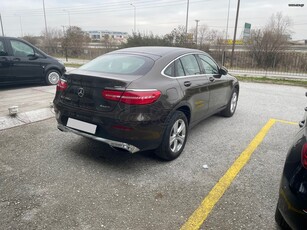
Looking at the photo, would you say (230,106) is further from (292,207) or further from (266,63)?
(266,63)

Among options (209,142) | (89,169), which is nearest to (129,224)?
(89,169)

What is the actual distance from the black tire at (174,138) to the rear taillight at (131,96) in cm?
54

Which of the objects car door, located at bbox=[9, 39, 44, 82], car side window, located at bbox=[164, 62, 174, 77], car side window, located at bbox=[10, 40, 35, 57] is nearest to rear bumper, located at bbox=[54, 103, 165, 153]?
car side window, located at bbox=[164, 62, 174, 77]

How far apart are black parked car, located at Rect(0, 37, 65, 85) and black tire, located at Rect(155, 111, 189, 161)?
648cm

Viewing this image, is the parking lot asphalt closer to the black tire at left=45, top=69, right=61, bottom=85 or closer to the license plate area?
the license plate area

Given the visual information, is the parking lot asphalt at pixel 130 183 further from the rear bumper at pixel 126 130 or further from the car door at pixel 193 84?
the car door at pixel 193 84

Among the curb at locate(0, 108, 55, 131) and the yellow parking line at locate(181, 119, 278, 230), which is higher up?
the curb at locate(0, 108, 55, 131)

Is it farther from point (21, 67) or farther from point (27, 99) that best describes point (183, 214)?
point (21, 67)

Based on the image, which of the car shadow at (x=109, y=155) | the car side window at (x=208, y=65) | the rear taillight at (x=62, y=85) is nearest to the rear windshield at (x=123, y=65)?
the rear taillight at (x=62, y=85)

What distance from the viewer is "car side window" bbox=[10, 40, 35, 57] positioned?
316 inches

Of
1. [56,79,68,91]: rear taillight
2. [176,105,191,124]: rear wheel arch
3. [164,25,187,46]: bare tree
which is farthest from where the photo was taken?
[164,25,187,46]: bare tree

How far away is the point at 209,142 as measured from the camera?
177 inches

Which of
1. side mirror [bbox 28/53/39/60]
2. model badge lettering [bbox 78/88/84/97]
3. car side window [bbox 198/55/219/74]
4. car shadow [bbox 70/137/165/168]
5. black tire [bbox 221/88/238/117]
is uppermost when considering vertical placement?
car side window [bbox 198/55/219/74]

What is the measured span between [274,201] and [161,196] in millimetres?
1251
